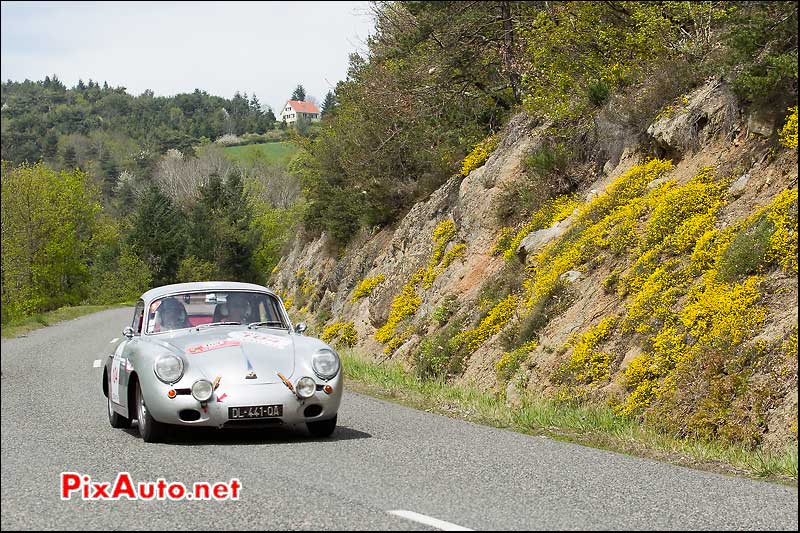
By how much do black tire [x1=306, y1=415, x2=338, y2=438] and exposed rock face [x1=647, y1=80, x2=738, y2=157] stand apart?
1048 cm

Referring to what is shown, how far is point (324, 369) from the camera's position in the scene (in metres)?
9.09

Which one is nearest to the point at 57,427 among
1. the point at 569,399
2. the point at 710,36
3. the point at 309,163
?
the point at 569,399

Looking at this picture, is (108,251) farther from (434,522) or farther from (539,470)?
(434,522)

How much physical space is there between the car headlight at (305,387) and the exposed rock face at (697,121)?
10.7 metres

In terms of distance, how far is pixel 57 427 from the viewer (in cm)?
884

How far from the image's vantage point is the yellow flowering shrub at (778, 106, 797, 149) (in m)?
14.2

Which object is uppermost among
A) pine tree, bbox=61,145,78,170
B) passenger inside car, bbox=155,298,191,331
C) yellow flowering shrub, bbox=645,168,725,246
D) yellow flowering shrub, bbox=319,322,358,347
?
pine tree, bbox=61,145,78,170

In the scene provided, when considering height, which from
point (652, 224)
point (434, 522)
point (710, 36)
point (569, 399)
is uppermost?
point (710, 36)

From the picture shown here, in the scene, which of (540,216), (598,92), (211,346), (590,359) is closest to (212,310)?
(211,346)

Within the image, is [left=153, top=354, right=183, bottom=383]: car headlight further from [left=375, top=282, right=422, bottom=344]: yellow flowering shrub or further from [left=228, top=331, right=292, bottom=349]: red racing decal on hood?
Result: [left=375, top=282, right=422, bottom=344]: yellow flowering shrub

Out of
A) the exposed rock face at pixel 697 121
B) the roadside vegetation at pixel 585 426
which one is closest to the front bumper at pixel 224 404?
the roadside vegetation at pixel 585 426

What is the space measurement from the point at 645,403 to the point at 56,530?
8.86 m

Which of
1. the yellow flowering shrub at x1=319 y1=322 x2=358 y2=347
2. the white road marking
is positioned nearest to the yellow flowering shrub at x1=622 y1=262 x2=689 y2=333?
the white road marking

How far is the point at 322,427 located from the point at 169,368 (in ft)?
5.45
